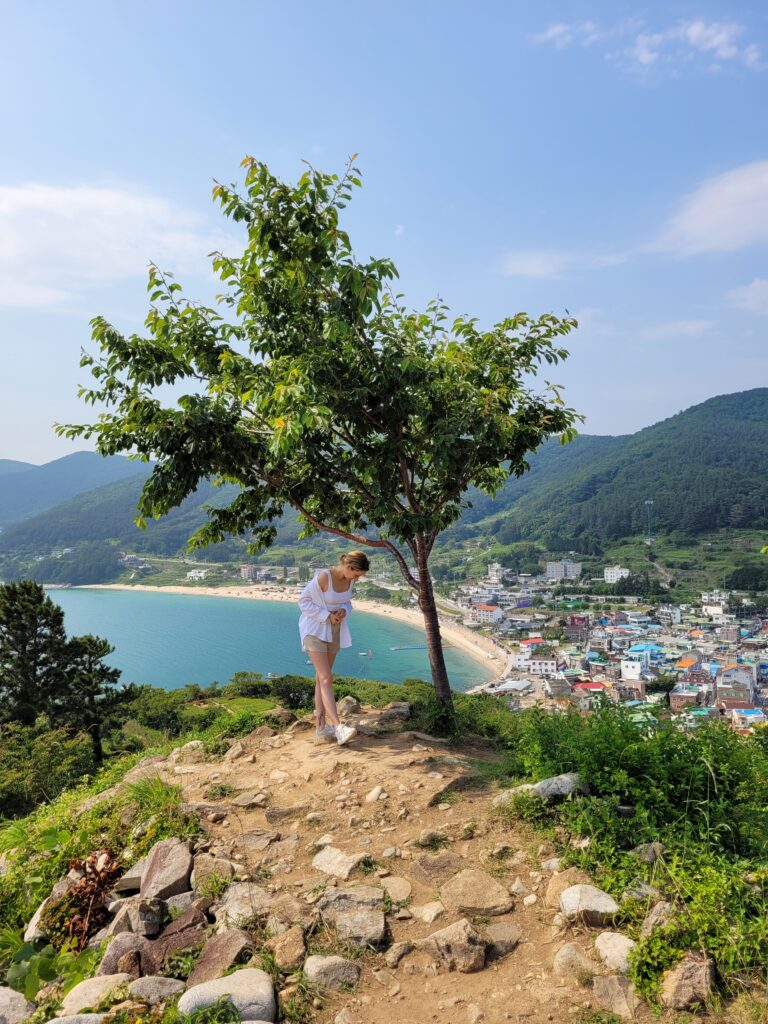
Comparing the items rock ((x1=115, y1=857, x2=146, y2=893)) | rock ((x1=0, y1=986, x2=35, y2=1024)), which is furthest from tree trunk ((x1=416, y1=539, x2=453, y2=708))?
rock ((x1=0, y1=986, x2=35, y2=1024))

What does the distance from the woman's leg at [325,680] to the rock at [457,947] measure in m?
3.15

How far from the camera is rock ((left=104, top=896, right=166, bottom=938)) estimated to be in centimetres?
371

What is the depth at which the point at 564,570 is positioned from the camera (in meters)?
103

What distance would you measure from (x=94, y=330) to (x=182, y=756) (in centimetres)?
471

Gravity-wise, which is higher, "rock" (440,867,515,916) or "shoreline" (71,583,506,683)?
"rock" (440,867,515,916)

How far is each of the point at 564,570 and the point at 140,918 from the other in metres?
104

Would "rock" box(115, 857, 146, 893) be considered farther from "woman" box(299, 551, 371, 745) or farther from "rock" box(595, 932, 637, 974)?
"rock" box(595, 932, 637, 974)

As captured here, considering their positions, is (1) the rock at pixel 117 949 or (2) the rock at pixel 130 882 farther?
(2) the rock at pixel 130 882

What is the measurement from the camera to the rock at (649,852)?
11.9ft

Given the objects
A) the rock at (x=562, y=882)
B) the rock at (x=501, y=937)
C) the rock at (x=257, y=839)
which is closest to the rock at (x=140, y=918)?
the rock at (x=257, y=839)

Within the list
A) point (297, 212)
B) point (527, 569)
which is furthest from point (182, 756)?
point (527, 569)

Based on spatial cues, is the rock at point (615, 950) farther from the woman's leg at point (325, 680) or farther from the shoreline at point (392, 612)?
the shoreline at point (392, 612)

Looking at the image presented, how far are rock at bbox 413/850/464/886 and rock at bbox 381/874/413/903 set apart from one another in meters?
0.13

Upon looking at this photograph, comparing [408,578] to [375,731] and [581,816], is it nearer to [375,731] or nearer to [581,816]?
[375,731]
